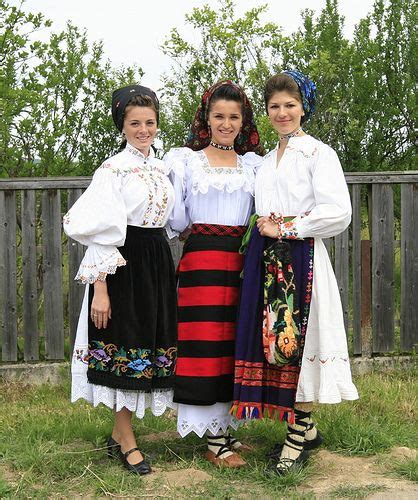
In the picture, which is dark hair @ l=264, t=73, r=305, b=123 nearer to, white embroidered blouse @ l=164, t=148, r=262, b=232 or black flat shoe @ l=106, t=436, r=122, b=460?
white embroidered blouse @ l=164, t=148, r=262, b=232

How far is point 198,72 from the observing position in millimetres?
6809

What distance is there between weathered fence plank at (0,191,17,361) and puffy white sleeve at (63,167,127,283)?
2048 mm

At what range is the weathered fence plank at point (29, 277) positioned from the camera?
567cm

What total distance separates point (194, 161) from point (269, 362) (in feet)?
3.46

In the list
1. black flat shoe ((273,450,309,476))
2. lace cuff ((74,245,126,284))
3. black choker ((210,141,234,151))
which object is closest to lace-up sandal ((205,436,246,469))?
black flat shoe ((273,450,309,476))

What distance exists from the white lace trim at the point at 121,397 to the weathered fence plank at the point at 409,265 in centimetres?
256

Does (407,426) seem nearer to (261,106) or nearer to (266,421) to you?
(266,421)

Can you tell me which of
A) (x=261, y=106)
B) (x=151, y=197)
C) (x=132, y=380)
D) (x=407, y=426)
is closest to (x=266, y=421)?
(x=407, y=426)

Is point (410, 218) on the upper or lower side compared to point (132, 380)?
upper

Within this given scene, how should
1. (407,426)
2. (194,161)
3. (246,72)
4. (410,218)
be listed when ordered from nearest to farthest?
(194,161) < (407,426) < (410,218) < (246,72)

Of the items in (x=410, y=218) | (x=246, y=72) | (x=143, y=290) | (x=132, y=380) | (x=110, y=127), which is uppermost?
(x=246, y=72)

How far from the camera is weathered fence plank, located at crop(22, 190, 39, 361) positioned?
5668mm

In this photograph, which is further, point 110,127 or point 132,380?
point 110,127

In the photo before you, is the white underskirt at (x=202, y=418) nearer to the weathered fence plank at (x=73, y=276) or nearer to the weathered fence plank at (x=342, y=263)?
the weathered fence plank at (x=73, y=276)
